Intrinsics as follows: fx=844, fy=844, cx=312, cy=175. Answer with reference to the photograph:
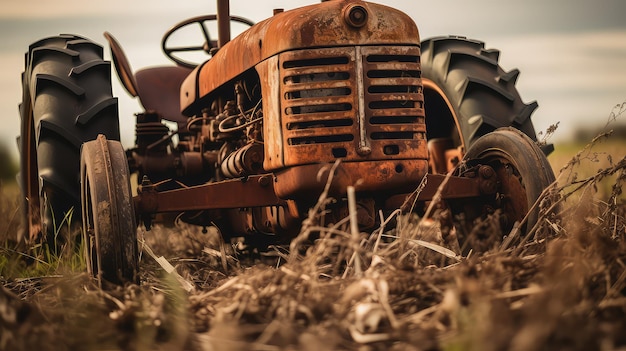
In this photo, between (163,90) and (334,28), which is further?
(163,90)

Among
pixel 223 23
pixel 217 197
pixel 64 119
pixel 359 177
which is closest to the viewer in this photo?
pixel 359 177

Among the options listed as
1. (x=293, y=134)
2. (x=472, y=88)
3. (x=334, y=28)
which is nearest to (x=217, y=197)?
(x=293, y=134)

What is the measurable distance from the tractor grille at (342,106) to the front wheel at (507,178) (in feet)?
2.11

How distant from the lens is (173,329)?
8.01 feet

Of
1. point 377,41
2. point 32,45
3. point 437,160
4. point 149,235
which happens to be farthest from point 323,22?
point 149,235

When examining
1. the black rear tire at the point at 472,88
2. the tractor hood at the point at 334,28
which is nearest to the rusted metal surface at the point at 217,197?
the tractor hood at the point at 334,28

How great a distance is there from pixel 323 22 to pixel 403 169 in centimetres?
69

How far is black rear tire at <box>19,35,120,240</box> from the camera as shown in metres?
4.49

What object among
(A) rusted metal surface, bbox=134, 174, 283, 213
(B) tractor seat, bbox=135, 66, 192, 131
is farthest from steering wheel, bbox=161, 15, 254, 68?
(A) rusted metal surface, bbox=134, 174, 283, 213

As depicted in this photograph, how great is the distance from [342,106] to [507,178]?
3.47 ft

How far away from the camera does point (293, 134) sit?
3463mm

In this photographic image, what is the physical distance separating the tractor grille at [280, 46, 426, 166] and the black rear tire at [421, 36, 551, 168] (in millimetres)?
1135

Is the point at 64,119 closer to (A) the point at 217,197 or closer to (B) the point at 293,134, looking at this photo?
(A) the point at 217,197

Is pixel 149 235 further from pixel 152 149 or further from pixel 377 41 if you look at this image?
pixel 377 41
